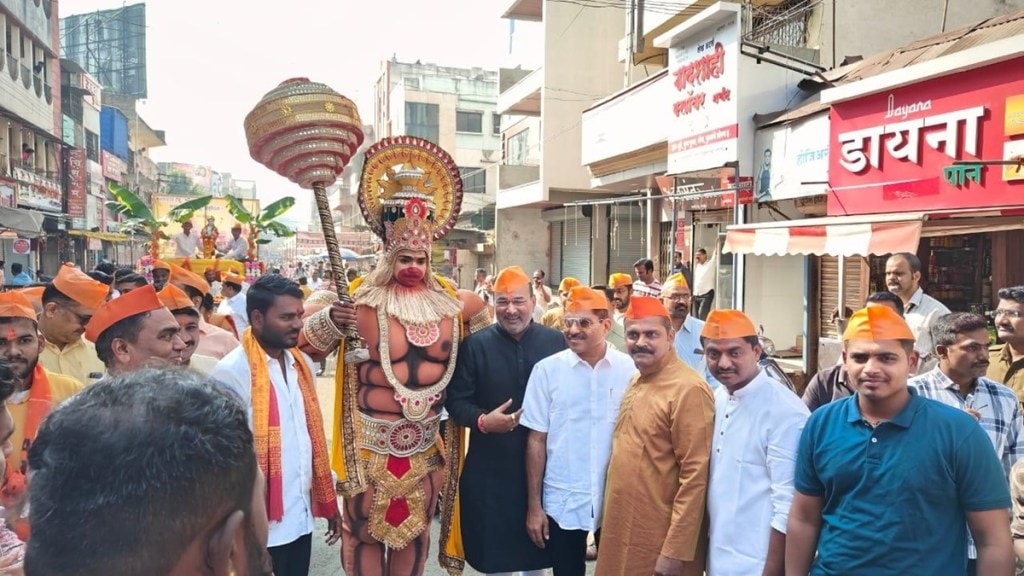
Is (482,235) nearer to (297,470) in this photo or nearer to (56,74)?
(56,74)

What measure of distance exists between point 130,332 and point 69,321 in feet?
5.11

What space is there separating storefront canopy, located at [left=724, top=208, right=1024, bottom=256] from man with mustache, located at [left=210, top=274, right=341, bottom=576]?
18.6 ft

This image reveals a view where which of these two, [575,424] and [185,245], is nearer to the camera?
[575,424]

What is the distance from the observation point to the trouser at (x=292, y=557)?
304cm

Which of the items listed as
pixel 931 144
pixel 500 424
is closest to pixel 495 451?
pixel 500 424

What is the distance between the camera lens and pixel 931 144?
782 centimetres

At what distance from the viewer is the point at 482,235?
26688 mm

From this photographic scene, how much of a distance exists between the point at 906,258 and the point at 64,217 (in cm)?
2766

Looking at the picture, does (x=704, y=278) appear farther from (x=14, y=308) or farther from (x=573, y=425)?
(x=14, y=308)

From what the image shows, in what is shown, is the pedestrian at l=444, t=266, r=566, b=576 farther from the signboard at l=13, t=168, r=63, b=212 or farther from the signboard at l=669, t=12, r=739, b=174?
the signboard at l=13, t=168, r=63, b=212

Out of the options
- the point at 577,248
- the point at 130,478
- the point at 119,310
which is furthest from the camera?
the point at 577,248

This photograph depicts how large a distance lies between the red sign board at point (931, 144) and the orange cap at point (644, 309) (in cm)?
547

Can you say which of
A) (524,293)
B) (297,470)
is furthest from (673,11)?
(297,470)

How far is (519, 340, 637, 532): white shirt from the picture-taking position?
3328 mm
